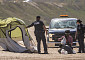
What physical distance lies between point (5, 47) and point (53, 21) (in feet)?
14.0

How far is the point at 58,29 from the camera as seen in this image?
675 inches

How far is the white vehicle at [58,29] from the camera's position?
1669 centimetres

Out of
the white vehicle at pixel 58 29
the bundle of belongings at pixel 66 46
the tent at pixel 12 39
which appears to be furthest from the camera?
the white vehicle at pixel 58 29

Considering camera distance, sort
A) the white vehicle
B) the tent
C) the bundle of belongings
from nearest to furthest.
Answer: the bundle of belongings
the tent
the white vehicle

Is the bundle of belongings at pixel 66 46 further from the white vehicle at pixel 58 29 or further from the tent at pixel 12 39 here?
the white vehicle at pixel 58 29

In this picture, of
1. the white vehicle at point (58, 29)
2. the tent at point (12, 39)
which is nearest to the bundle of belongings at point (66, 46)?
the tent at point (12, 39)

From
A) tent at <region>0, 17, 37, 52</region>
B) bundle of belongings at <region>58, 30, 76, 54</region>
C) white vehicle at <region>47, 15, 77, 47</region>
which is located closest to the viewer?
bundle of belongings at <region>58, 30, 76, 54</region>

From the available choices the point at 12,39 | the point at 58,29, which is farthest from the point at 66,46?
the point at 58,29

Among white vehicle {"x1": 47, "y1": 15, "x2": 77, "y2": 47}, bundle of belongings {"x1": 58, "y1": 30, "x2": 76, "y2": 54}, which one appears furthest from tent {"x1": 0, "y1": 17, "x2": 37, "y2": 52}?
white vehicle {"x1": 47, "y1": 15, "x2": 77, "y2": 47}

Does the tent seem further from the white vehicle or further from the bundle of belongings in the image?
the white vehicle

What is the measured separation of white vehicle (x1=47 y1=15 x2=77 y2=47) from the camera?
1669cm

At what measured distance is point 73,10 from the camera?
433ft

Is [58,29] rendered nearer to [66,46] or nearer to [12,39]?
[12,39]

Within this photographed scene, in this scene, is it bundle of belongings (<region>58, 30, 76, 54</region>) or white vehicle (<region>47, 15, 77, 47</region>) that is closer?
bundle of belongings (<region>58, 30, 76, 54</region>)
